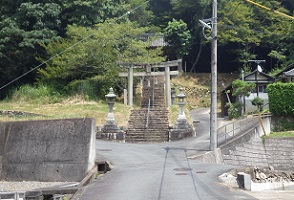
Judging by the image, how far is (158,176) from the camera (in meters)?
13.7

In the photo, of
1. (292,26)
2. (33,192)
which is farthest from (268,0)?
(33,192)

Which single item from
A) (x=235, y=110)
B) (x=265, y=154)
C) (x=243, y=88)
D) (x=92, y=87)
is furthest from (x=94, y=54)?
(x=265, y=154)

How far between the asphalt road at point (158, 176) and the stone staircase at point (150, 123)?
2723mm

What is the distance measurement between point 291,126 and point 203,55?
23588 millimetres

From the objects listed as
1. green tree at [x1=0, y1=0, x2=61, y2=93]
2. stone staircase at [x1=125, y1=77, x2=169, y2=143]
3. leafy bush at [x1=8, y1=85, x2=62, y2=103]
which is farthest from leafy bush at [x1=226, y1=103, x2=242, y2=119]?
green tree at [x1=0, y1=0, x2=61, y2=93]

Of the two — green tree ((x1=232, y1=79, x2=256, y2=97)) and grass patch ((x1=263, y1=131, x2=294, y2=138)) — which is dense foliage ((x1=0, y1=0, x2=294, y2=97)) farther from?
grass patch ((x1=263, y1=131, x2=294, y2=138))

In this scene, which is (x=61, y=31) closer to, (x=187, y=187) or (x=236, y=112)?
(x=236, y=112)

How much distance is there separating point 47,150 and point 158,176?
14.0 feet

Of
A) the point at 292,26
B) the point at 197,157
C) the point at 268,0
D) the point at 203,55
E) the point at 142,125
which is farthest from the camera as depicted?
the point at 203,55

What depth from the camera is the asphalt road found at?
11.1 metres

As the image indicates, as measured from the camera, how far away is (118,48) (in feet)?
105

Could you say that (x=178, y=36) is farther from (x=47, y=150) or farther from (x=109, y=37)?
(x=47, y=150)

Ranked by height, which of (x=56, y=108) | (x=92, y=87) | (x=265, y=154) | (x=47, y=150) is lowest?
(x=265, y=154)

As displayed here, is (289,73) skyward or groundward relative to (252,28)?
groundward
